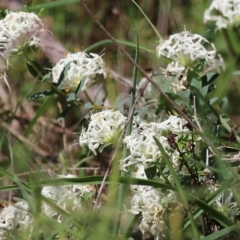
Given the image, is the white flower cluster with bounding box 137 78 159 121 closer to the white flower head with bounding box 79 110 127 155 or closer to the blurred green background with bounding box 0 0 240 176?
the white flower head with bounding box 79 110 127 155

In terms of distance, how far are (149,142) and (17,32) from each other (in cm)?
42

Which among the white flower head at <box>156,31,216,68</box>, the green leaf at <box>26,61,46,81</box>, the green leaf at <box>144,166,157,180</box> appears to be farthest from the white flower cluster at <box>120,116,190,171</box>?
the green leaf at <box>26,61,46,81</box>

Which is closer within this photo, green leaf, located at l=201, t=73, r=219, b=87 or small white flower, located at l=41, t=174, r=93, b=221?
small white flower, located at l=41, t=174, r=93, b=221

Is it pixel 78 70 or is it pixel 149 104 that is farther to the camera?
pixel 149 104

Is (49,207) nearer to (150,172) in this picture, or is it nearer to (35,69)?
(150,172)

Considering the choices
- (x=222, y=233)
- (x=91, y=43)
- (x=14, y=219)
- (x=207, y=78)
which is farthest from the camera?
(x=91, y=43)

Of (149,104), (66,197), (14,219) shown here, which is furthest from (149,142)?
(149,104)

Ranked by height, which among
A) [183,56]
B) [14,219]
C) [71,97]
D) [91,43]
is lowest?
[91,43]

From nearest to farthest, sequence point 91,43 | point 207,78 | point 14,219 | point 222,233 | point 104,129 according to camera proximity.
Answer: point 222,233
point 14,219
point 104,129
point 207,78
point 91,43

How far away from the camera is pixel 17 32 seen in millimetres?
1507

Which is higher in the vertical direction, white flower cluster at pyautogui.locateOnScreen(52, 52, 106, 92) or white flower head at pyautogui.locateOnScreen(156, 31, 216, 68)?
white flower head at pyautogui.locateOnScreen(156, 31, 216, 68)

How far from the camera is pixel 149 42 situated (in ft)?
8.68

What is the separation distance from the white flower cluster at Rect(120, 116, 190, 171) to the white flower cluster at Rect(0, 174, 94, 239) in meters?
0.10

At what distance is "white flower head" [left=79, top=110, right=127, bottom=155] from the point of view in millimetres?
1377
